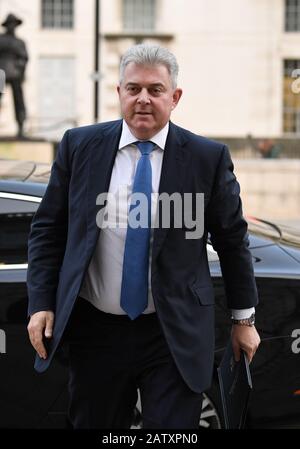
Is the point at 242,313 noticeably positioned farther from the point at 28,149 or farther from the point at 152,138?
the point at 28,149

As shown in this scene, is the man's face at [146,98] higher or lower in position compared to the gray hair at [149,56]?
lower

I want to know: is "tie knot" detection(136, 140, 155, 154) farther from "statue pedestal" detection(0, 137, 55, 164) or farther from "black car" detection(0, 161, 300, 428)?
"statue pedestal" detection(0, 137, 55, 164)

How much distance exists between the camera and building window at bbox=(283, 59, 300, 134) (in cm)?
3017

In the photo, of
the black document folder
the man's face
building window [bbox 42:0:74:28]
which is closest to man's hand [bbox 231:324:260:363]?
the black document folder

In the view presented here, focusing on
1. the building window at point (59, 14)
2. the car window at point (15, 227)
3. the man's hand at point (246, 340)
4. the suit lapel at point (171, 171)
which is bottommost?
the man's hand at point (246, 340)

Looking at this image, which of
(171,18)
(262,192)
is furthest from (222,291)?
(171,18)

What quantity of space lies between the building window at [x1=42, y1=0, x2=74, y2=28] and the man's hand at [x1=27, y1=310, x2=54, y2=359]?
28.0 m

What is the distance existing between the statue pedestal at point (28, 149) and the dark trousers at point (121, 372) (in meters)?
13.4

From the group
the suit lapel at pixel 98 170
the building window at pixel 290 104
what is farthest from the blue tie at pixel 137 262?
the building window at pixel 290 104

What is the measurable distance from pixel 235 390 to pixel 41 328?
2.46 feet

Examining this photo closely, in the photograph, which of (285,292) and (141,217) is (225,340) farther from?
(141,217)

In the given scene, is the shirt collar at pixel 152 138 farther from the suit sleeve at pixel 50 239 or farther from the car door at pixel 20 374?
the car door at pixel 20 374

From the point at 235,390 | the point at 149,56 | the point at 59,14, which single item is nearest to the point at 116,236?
the point at 149,56

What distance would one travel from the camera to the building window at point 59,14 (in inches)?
1172
